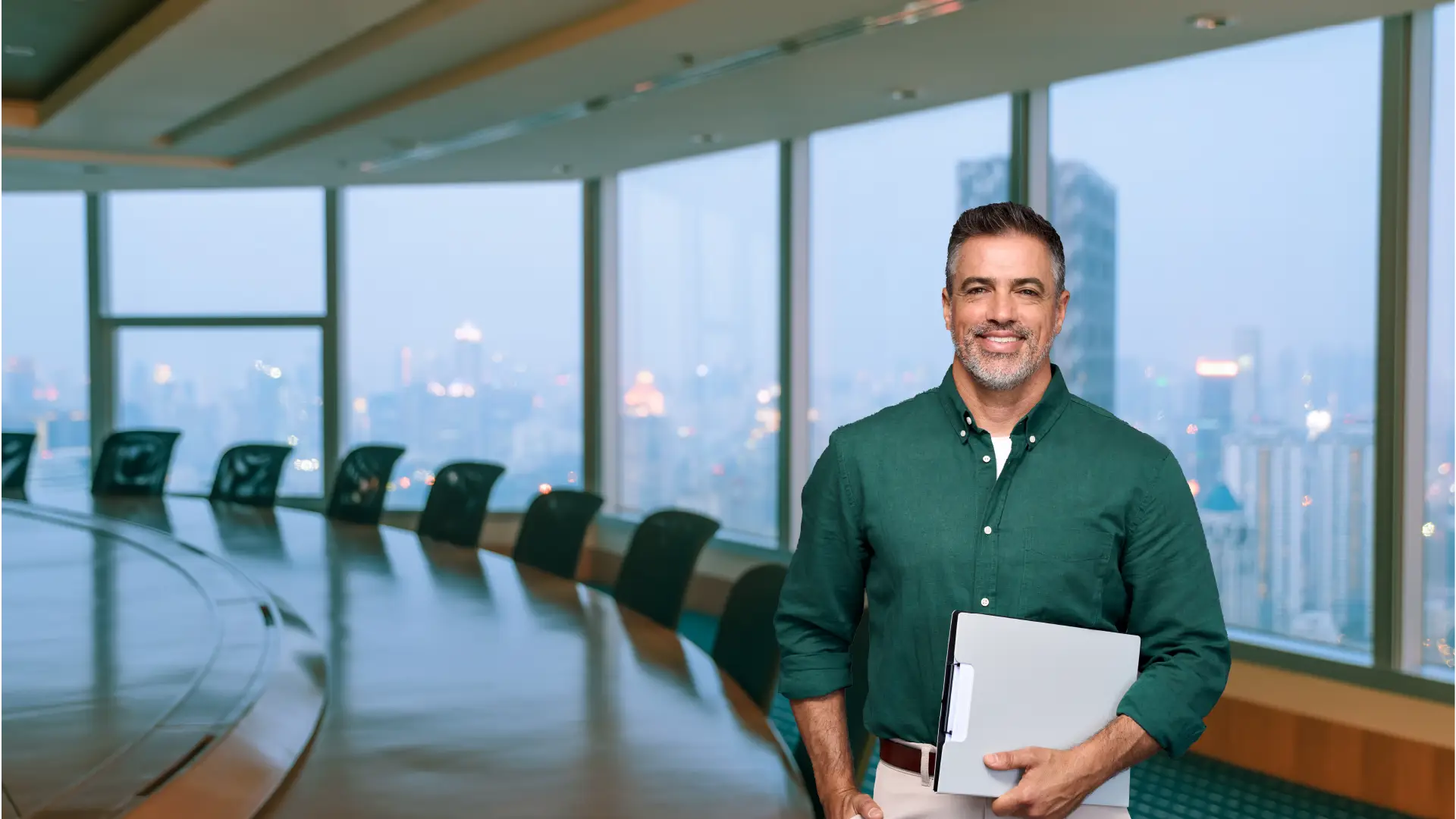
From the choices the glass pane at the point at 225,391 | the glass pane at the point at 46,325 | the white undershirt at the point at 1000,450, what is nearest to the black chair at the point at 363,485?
the glass pane at the point at 225,391

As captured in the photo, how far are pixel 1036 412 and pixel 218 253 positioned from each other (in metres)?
8.64

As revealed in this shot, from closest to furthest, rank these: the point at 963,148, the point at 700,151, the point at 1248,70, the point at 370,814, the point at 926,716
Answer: the point at 926,716 < the point at 370,814 < the point at 1248,70 < the point at 963,148 < the point at 700,151

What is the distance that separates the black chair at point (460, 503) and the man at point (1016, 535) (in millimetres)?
3687

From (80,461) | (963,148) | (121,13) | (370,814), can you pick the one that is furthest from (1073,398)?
(80,461)

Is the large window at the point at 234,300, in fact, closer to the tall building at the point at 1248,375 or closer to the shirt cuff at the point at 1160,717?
the tall building at the point at 1248,375

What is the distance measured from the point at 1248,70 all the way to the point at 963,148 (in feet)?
4.95

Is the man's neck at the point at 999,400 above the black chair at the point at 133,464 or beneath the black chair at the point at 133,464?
above

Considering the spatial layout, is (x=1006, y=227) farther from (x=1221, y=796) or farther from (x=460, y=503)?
(x=460, y=503)

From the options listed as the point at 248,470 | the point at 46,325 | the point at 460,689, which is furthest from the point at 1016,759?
the point at 46,325

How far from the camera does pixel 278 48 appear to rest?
5.24m

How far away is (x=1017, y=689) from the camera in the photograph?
1.46m

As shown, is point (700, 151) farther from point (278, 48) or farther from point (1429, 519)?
point (1429, 519)

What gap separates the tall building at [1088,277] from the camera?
533cm

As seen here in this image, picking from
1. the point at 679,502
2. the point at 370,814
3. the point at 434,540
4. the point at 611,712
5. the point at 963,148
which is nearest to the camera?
the point at 370,814
